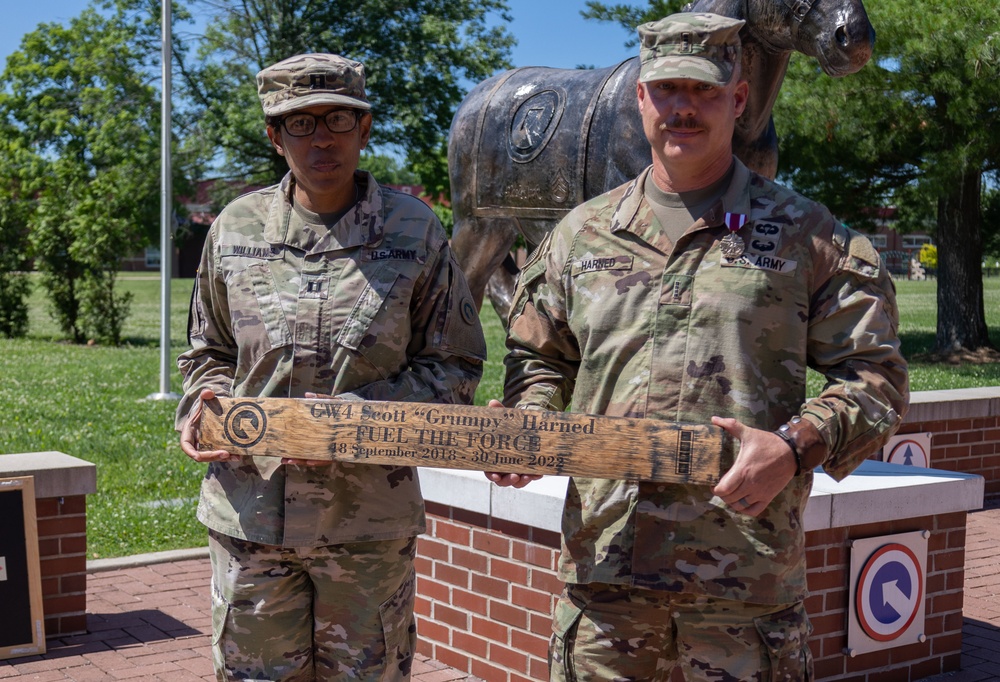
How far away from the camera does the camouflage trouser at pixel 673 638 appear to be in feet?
8.73

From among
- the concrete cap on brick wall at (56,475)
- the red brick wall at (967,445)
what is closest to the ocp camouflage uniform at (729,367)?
the concrete cap on brick wall at (56,475)

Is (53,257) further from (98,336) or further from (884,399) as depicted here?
(884,399)

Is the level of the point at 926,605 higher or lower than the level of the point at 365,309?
lower

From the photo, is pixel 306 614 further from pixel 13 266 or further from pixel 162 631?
pixel 13 266

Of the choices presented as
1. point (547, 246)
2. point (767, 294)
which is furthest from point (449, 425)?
point (767, 294)

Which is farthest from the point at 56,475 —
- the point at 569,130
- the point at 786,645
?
the point at 786,645

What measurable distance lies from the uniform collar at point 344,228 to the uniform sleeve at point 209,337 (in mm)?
204

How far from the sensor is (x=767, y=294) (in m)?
2.68

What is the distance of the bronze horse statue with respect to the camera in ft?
16.3

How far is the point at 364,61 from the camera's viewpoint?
31.8 meters

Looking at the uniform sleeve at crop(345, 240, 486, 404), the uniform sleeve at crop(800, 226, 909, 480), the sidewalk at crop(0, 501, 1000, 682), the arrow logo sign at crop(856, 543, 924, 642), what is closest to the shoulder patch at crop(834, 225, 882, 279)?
the uniform sleeve at crop(800, 226, 909, 480)

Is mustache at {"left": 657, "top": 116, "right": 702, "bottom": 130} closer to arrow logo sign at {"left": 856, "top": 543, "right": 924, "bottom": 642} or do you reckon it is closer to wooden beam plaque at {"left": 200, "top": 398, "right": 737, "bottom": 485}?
wooden beam plaque at {"left": 200, "top": 398, "right": 737, "bottom": 485}

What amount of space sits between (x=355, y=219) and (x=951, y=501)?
316cm

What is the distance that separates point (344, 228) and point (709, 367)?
3.55ft
